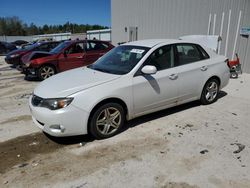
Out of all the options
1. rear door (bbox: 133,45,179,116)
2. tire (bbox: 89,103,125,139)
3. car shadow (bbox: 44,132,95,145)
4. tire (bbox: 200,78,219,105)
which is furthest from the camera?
tire (bbox: 200,78,219,105)

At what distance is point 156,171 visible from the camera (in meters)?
3.16

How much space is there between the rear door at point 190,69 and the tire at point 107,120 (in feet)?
4.92

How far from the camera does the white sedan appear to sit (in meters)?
3.65

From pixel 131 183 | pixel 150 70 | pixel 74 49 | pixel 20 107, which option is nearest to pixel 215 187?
pixel 131 183

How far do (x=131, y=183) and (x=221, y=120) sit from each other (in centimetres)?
277

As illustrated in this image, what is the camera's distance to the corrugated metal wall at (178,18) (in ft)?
33.3

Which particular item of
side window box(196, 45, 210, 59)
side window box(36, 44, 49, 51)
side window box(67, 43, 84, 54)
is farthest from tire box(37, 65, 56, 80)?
side window box(196, 45, 210, 59)

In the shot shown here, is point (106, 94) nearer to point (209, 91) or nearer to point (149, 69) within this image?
point (149, 69)

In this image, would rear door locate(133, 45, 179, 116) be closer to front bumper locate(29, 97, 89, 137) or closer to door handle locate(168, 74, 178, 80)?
door handle locate(168, 74, 178, 80)

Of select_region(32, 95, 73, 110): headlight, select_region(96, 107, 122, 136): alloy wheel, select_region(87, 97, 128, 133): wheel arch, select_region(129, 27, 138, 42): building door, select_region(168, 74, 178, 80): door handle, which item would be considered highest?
select_region(129, 27, 138, 42): building door

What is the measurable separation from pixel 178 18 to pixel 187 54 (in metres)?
8.22

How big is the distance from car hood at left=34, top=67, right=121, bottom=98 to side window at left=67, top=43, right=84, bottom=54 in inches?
190

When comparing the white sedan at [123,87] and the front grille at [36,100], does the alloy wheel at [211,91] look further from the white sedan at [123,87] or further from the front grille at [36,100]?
the front grille at [36,100]

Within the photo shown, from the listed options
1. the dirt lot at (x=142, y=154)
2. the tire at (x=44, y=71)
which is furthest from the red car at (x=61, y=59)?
the dirt lot at (x=142, y=154)
